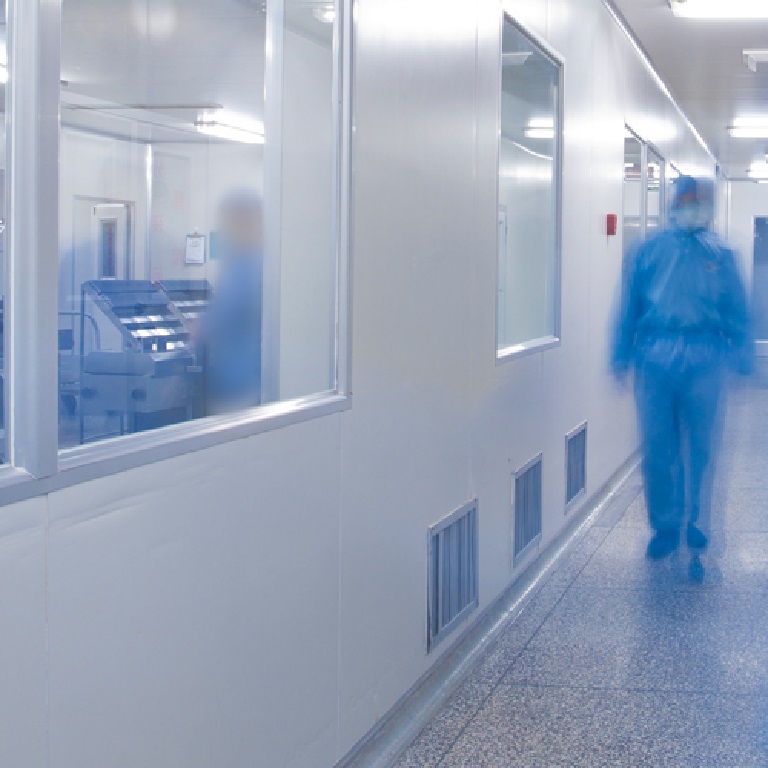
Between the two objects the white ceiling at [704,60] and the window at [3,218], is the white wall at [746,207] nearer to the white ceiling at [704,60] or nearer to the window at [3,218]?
the white ceiling at [704,60]

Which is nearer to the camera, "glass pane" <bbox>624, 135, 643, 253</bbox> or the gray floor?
the gray floor

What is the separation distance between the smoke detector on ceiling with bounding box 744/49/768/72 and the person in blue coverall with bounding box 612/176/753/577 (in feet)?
12.7

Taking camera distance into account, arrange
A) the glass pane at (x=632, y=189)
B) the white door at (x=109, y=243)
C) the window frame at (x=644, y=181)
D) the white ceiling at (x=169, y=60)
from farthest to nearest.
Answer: the glass pane at (x=632, y=189) < the window frame at (x=644, y=181) < the white ceiling at (x=169, y=60) < the white door at (x=109, y=243)

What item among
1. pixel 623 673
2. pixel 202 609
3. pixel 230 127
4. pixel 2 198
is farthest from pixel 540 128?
pixel 2 198

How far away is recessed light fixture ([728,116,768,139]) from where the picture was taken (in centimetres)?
1252

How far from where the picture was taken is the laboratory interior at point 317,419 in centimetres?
177

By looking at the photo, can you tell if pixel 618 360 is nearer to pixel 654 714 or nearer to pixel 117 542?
pixel 654 714

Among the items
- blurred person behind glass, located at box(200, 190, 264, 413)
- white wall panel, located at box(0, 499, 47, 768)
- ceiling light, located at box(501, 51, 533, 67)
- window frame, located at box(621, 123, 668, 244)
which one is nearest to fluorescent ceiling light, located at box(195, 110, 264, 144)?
blurred person behind glass, located at box(200, 190, 264, 413)

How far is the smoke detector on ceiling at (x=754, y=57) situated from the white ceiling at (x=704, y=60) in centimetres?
7

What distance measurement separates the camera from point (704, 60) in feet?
28.8

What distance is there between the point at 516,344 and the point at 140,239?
6.38 ft

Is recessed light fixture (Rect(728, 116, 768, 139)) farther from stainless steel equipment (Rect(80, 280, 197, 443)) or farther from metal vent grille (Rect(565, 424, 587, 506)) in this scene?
stainless steel equipment (Rect(80, 280, 197, 443))

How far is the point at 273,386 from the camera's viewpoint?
2.76 metres

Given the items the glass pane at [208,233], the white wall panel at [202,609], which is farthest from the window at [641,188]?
the white wall panel at [202,609]
